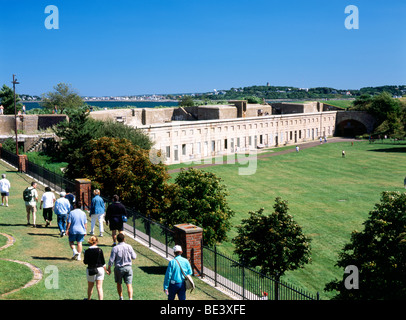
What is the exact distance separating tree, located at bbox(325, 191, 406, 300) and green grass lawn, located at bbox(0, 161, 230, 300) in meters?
6.55

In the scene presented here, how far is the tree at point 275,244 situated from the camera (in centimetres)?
2117

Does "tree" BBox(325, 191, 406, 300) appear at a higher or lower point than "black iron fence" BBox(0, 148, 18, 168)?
lower

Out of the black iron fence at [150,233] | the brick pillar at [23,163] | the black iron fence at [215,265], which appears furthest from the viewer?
the brick pillar at [23,163]

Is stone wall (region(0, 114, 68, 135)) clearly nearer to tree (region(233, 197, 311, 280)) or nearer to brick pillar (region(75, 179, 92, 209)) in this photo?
brick pillar (region(75, 179, 92, 209))

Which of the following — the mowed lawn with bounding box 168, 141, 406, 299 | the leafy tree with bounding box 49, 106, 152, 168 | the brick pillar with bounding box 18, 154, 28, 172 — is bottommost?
the mowed lawn with bounding box 168, 141, 406, 299

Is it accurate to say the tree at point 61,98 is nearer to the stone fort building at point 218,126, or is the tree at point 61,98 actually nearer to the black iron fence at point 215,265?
the stone fort building at point 218,126

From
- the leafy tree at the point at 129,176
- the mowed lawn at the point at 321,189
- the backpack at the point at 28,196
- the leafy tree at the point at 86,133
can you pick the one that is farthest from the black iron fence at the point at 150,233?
the leafy tree at the point at 86,133

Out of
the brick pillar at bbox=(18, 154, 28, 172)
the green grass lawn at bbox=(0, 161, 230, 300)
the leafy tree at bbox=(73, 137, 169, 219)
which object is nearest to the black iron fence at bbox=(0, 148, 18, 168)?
the brick pillar at bbox=(18, 154, 28, 172)

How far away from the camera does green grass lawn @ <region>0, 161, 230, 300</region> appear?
12.0 m

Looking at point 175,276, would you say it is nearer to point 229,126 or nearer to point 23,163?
point 23,163

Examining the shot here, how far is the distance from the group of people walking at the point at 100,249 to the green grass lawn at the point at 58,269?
17.8 inches

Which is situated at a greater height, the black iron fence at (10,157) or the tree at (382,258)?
the black iron fence at (10,157)

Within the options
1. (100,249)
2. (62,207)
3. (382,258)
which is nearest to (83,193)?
(62,207)
